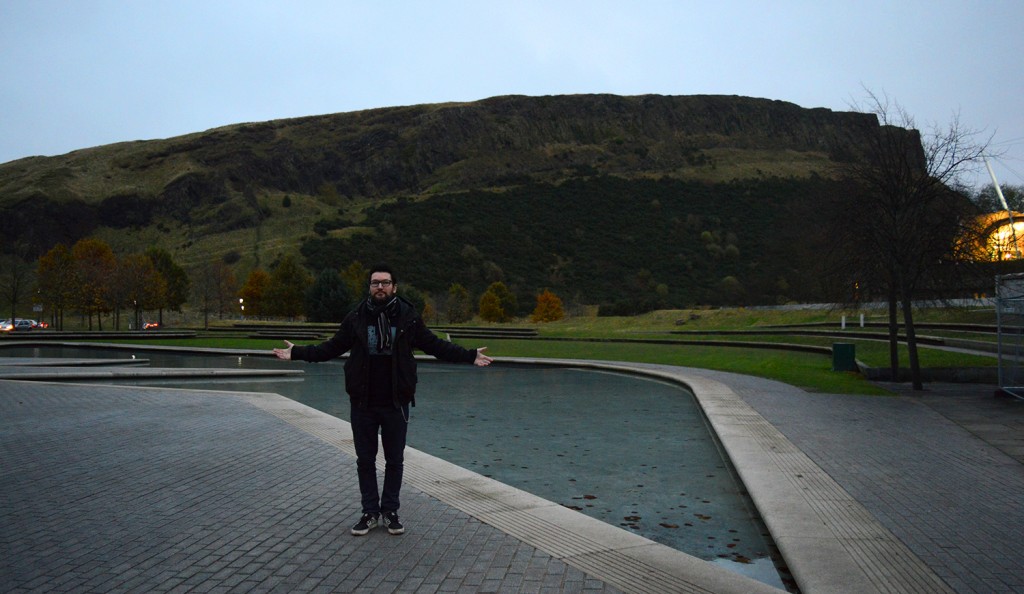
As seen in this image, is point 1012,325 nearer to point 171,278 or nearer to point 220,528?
point 220,528

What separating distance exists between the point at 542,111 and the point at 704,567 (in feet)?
469

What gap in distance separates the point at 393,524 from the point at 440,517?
0.51 m

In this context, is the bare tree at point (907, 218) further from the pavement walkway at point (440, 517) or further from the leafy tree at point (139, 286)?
the leafy tree at point (139, 286)

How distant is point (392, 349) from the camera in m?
5.27

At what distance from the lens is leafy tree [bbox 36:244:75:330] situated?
179 ft

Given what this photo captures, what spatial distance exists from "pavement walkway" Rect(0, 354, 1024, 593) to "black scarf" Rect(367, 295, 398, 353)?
130 centimetres

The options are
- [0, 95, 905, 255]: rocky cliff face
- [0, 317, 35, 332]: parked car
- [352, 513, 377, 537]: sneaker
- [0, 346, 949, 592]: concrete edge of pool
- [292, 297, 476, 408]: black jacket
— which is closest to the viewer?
[0, 346, 949, 592]: concrete edge of pool

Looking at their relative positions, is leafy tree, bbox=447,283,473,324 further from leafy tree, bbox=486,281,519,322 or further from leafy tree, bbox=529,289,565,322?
leafy tree, bbox=529,289,565,322

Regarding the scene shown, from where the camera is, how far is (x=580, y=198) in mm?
99188

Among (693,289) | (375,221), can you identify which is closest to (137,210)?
(375,221)

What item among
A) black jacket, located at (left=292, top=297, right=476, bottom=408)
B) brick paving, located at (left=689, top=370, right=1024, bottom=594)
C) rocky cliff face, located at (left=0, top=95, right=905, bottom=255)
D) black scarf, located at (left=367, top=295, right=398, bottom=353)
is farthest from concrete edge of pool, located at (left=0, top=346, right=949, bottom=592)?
rocky cliff face, located at (left=0, top=95, right=905, bottom=255)

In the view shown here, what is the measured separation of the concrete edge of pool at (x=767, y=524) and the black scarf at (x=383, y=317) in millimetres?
1485

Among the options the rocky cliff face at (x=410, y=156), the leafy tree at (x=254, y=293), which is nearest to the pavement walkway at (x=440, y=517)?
the leafy tree at (x=254, y=293)

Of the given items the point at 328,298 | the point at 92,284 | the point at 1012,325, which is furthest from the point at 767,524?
the point at 92,284
